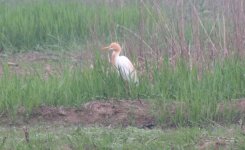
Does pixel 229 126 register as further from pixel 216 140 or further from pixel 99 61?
pixel 99 61

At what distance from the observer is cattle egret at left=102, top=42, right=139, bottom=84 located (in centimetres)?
850

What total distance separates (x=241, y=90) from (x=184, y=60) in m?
0.82

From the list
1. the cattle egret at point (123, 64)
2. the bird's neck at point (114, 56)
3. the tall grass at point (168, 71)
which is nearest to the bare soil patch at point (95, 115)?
the tall grass at point (168, 71)

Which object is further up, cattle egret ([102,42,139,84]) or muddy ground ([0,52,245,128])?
cattle egret ([102,42,139,84])

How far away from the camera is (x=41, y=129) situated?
747 cm

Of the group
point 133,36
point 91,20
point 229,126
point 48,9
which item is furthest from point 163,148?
point 48,9

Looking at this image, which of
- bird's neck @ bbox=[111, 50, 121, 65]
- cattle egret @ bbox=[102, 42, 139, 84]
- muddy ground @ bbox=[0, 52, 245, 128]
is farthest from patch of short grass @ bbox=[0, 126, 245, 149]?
bird's neck @ bbox=[111, 50, 121, 65]

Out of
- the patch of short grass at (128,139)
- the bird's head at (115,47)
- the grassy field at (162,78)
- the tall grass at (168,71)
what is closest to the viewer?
the patch of short grass at (128,139)

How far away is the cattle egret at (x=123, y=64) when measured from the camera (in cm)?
850

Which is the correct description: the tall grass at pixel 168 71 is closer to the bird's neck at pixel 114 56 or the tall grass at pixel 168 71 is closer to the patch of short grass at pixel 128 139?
the bird's neck at pixel 114 56

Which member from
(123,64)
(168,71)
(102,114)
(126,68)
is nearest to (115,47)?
(123,64)

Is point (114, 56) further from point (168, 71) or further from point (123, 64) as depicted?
point (168, 71)

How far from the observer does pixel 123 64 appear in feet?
29.2

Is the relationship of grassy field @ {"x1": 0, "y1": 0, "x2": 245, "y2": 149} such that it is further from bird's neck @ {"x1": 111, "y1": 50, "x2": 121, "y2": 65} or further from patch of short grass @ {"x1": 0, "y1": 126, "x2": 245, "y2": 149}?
bird's neck @ {"x1": 111, "y1": 50, "x2": 121, "y2": 65}
